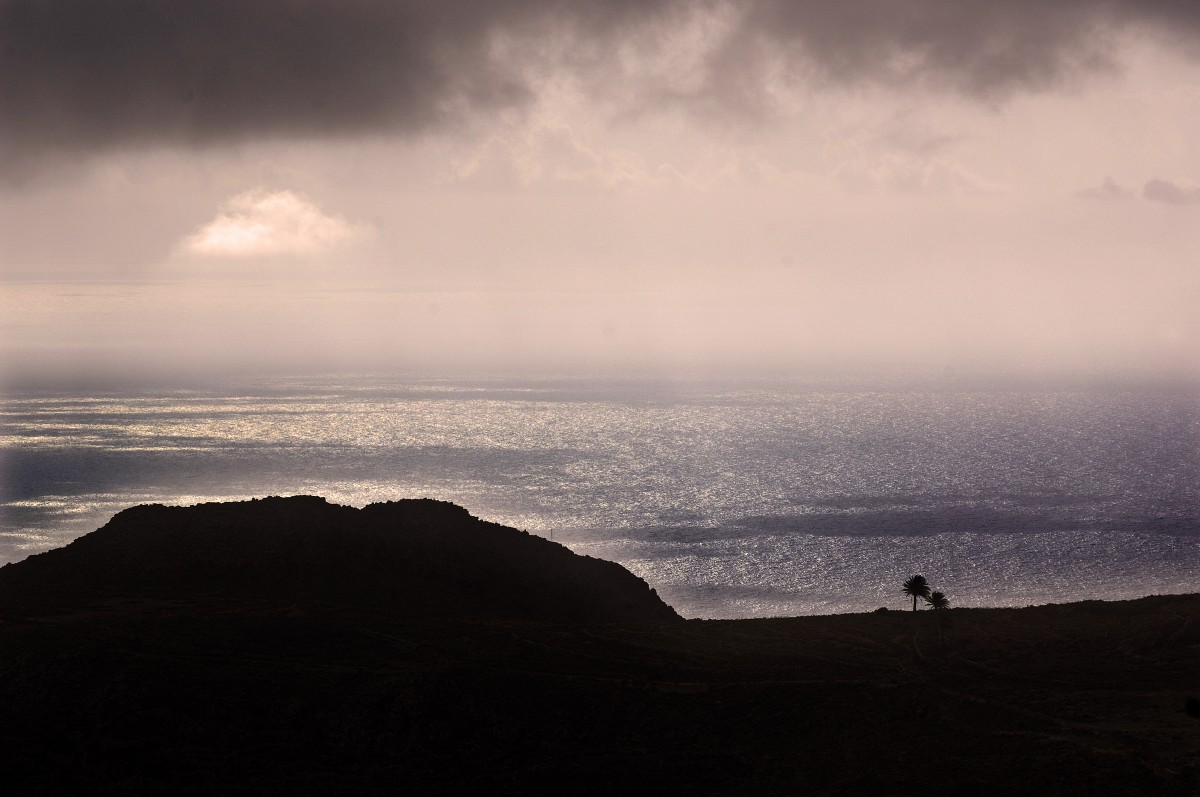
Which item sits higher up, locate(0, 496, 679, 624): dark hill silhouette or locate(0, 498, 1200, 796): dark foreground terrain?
locate(0, 496, 679, 624): dark hill silhouette

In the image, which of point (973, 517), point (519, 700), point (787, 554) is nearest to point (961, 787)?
point (519, 700)

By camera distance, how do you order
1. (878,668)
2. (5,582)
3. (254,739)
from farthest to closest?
(5,582)
(878,668)
(254,739)

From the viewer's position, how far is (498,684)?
7781 centimetres

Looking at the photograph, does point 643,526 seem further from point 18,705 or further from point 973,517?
point 18,705

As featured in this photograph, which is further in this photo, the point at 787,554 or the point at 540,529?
the point at 540,529

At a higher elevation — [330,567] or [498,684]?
[330,567]

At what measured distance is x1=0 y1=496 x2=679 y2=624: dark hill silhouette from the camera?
97812 millimetres

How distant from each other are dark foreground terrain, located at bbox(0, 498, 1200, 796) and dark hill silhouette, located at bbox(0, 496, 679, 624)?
1.07 ft

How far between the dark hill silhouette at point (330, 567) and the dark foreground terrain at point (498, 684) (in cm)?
33

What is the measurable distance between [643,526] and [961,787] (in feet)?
408

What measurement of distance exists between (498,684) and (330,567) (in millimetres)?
32654

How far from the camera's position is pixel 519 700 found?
76125 mm

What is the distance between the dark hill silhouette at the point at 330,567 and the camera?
321ft

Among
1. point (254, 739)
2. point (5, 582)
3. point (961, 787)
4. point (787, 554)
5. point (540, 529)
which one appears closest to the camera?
point (961, 787)
